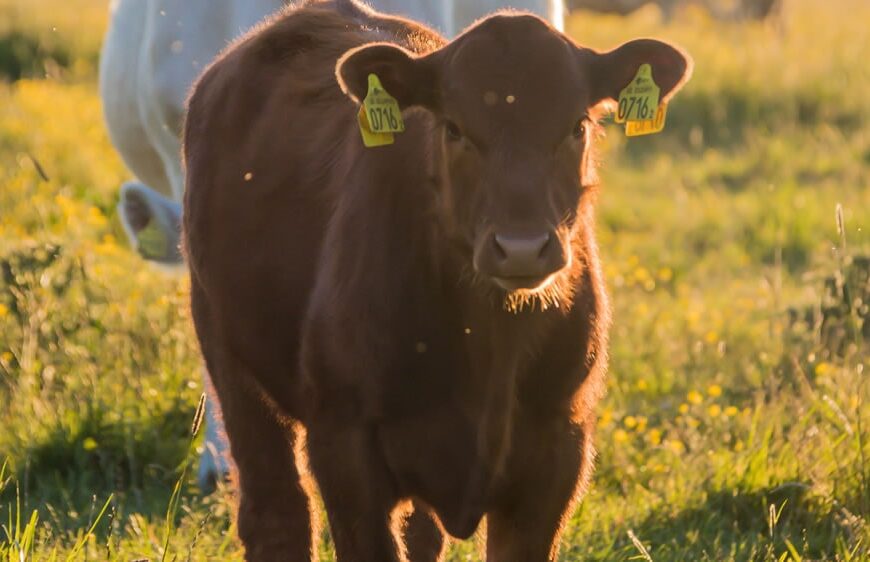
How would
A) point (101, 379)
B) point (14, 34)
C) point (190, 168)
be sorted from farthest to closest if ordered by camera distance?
point (14, 34), point (101, 379), point (190, 168)

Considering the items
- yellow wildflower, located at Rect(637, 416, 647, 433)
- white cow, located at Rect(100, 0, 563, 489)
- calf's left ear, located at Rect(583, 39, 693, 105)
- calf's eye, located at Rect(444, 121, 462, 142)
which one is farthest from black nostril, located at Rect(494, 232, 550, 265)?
white cow, located at Rect(100, 0, 563, 489)

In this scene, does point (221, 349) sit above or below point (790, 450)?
above

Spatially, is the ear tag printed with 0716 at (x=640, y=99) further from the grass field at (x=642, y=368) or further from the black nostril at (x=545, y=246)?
the grass field at (x=642, y=368)

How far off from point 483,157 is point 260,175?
950mm

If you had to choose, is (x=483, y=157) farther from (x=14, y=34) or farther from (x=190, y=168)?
(x=14, y=34)

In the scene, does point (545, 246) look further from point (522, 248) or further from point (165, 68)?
point (165, 68)

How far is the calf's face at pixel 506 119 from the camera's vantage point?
362cm

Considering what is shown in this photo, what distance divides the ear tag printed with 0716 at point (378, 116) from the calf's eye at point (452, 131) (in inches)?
4.3

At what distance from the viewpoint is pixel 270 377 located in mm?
4426

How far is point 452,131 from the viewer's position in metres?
3.87

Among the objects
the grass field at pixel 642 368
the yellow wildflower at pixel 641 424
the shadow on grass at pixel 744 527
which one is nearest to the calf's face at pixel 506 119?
the grass field at pixel 642 368

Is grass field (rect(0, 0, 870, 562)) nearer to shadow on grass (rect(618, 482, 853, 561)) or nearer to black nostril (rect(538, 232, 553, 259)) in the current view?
shadow on grass (rect(618, 482, 853, 561))

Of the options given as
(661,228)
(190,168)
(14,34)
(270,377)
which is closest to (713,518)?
(270,377)

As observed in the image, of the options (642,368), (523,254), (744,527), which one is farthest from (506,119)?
(642,368)
